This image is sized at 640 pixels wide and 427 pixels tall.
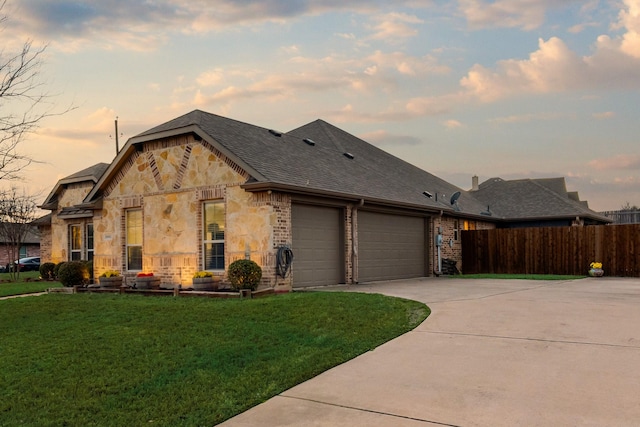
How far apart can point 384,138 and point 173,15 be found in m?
22.2

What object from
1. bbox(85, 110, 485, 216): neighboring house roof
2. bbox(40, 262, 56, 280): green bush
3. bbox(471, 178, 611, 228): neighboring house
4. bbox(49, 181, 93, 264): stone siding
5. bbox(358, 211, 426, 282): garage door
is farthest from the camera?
bbox(471, 178, 611, 228): neighboring house

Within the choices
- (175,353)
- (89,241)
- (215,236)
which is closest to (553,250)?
(215,236)

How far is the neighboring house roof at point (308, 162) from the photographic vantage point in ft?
46.9

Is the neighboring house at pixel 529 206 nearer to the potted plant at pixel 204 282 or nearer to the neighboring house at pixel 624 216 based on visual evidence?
the neighboring house at pixel 624 216

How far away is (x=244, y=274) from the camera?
13023mm

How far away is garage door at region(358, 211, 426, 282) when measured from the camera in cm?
1741

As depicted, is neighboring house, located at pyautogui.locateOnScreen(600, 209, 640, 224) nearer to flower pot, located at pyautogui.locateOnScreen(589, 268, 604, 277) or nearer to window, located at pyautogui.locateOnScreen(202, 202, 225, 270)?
flower pot, located at pyautogui.locateOnScreen(589, 268, 604, 277)

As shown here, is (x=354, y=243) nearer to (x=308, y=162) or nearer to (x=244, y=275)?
(x=308, y=162)

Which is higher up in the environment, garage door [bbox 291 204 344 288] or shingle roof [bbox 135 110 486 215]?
shingle roof [bbox 135 110 486 215]

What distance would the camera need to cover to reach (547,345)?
692cm

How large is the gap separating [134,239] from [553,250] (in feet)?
56.3

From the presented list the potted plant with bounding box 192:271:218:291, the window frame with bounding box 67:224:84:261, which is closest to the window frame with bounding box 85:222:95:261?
the window frame with bounding box 67:224:84:261

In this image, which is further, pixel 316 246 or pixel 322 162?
pixel 322 162

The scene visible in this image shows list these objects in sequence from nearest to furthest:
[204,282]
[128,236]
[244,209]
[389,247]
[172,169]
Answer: [204,282] → [244,209] → [172,169] → [128,236] → [389,247]
